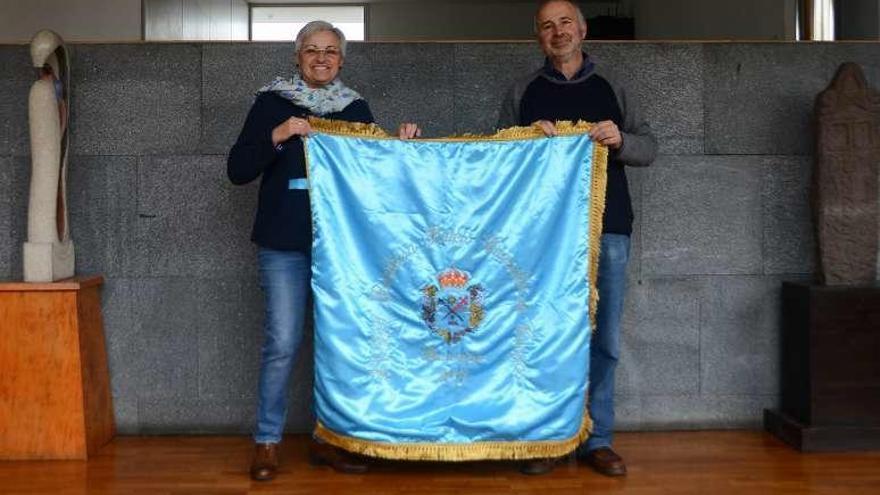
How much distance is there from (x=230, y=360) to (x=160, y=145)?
79cm

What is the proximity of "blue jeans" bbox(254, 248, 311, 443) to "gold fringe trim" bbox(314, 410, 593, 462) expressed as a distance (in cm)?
22

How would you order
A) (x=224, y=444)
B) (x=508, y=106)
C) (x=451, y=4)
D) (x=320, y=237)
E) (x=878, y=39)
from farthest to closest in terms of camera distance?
(x=451, y=4) < (x=878, y=39) < (x=224, y=444) < (x=508, y=106) < (x=320, y=237)

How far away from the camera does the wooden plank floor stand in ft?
8.81

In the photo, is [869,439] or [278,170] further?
[869,439]

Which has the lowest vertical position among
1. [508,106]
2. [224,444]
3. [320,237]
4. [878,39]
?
[224,444]

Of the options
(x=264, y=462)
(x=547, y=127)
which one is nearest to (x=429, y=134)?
(x=547, y=127)

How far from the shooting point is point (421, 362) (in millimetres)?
2787

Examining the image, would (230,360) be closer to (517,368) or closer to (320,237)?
(320,237)

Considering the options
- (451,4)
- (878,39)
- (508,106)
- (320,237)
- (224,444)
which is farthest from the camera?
(451,4)

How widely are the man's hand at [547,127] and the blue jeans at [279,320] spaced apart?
769 mm

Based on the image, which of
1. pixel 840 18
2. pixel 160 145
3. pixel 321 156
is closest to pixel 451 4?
pixel 840 18

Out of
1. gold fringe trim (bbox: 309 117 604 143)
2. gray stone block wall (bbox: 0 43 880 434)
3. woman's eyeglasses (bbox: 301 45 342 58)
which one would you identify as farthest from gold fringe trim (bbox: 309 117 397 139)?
gray stone block wall (bbox: 0 43 880 434)

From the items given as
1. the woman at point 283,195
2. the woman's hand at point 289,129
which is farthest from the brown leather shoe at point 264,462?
the woman's hand at point 289,129

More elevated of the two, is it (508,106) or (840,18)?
(840,18)
